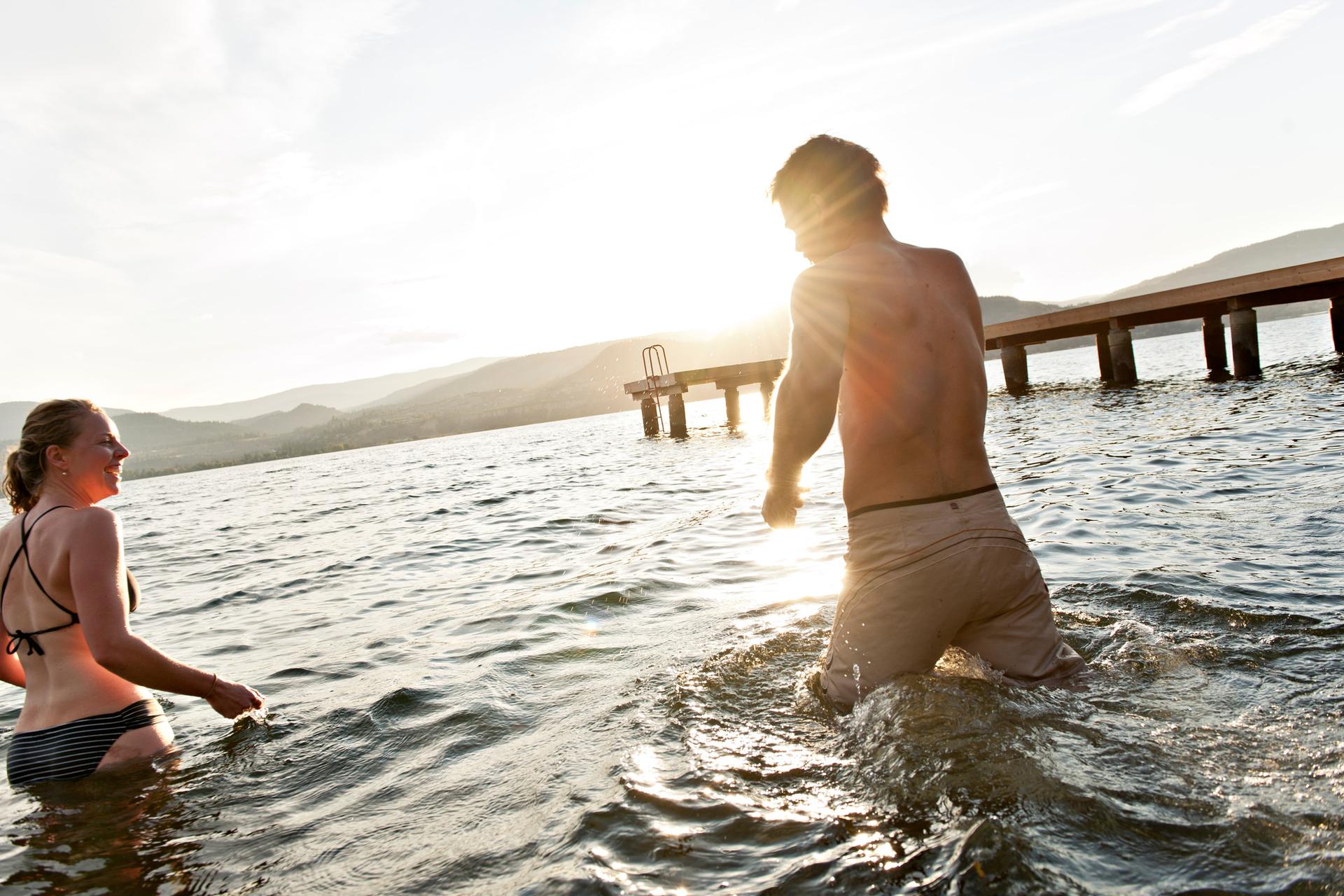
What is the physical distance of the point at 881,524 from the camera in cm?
286

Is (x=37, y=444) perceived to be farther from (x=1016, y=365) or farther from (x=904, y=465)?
(x=1016, y=365)

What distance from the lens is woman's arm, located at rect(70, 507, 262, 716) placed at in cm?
323

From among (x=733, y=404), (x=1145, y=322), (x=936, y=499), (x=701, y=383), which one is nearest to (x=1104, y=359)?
(x=1145, y=322)

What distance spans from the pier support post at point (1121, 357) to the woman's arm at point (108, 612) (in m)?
25.1

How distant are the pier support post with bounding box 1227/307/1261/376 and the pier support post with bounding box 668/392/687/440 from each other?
17.0 meters

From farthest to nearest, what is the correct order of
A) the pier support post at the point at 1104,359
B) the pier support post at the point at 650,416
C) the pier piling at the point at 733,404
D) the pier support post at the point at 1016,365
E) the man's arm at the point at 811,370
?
the pier support post at the point at 650,416 < the pier piling at the point at 733,404 < the pier support post at the point at 1016,365 < the pier support post at the point at 1104,359 < the man's arm at the point at 811,370

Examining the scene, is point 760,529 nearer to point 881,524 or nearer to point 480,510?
point 881,524

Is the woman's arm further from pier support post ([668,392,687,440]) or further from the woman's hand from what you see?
pier support post ([668,392,687,440])

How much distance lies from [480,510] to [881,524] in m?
12.1

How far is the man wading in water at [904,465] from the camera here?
276cm

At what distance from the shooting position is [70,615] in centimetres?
341

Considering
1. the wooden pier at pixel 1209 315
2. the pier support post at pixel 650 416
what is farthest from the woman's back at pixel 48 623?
the pier support post at pixel 650 416

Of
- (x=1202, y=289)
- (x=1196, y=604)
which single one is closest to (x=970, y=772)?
(x=1196, y=604)

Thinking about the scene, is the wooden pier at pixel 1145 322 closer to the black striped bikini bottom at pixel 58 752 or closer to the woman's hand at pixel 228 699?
the woman's hand at pixel 228 699
